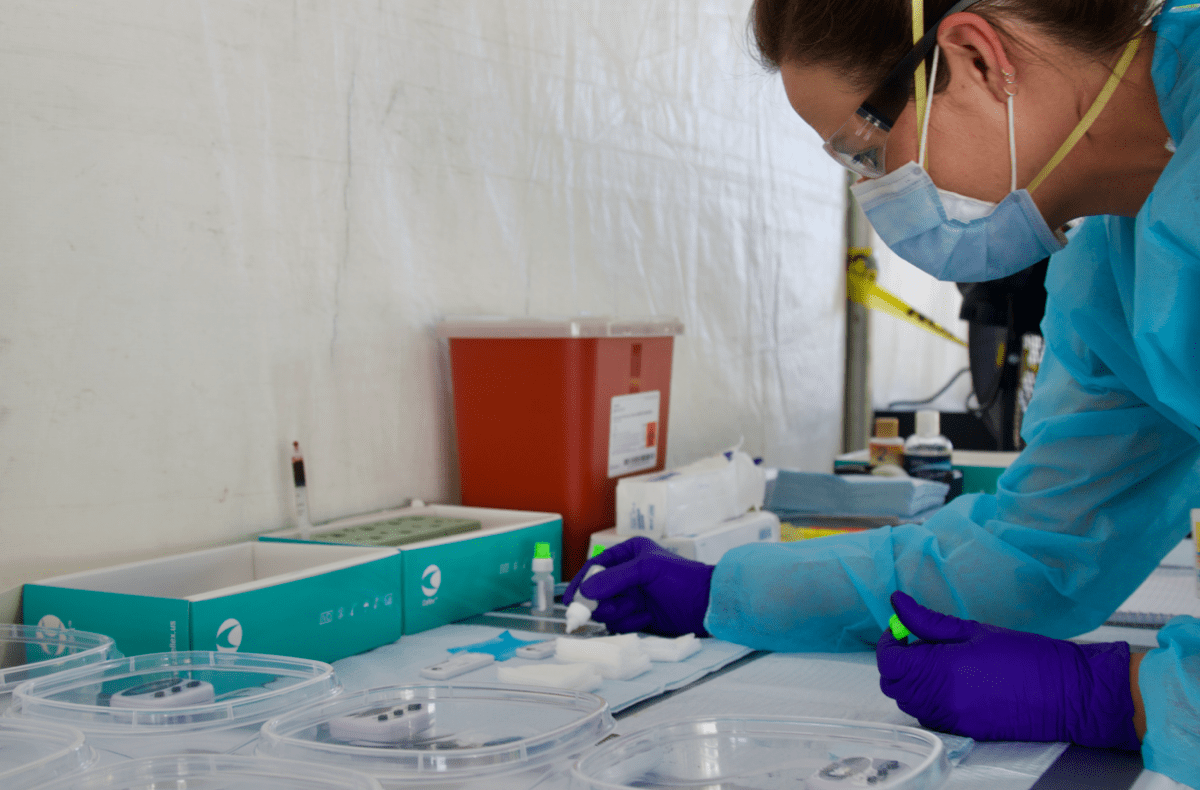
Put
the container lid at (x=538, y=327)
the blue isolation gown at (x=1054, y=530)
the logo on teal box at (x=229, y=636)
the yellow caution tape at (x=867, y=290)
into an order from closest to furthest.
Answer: the logo on teal box at (x=229, y=636) < the blue isolation gown at (x=1054, y=530) < the container lid at (x=538, y=327) < the yellow caution tape at (x=867, y=290)

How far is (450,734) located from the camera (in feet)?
2.54

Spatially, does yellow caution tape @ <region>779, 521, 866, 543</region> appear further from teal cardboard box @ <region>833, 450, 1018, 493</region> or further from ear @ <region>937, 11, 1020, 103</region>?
ear @ <region>937, 11, 1020, 103</region>

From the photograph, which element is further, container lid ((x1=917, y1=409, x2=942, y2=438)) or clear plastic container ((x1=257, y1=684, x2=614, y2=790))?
container lid ((x1=917, y1=409, x2=942, y2=438))

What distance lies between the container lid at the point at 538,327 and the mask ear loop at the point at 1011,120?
28.2 inches

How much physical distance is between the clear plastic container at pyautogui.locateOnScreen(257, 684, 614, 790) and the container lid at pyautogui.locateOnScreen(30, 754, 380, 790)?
3 centimetres

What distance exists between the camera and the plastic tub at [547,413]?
4.98ft

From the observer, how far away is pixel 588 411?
5.02 feet

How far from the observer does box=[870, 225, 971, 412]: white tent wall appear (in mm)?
3656

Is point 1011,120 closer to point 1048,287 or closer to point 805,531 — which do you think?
point 1048,287

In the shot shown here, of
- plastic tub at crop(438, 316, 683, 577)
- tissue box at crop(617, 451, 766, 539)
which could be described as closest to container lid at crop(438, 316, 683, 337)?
plastic tub at crop(438, 316, 683, 577)

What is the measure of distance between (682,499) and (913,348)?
2.81m

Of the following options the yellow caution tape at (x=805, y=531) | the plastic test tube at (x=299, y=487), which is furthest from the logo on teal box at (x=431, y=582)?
the yellow caution tape at (x=805, y=531)

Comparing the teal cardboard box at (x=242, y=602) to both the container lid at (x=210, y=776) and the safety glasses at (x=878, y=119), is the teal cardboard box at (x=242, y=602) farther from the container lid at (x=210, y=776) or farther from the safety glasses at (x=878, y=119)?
the safety glasses at (x=878, y=119)

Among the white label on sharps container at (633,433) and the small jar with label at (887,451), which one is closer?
the white label on sharps container at (633,433)
